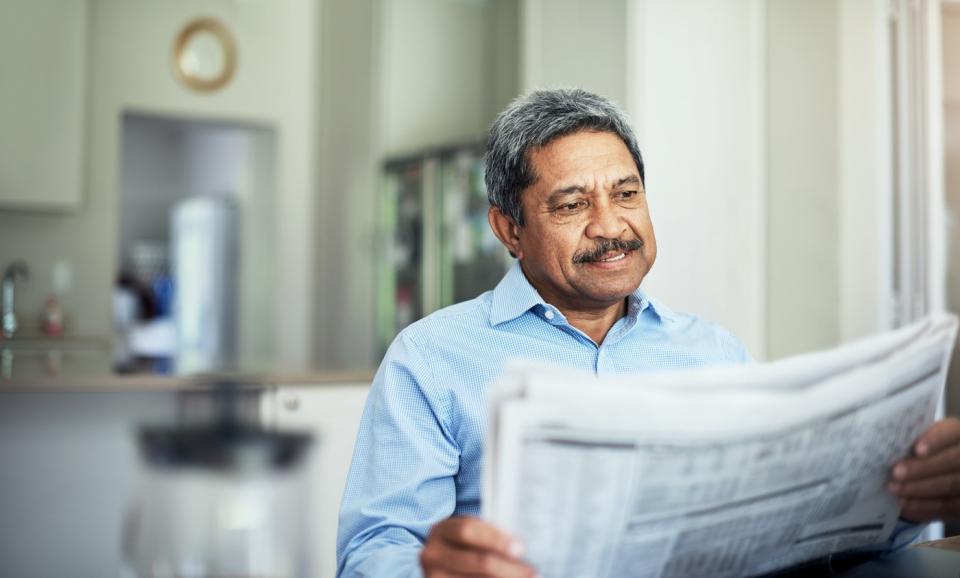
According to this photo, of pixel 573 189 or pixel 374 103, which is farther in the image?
pixel 374 103

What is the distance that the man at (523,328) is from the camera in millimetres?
970

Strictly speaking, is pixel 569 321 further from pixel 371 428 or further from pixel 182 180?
pixel 182 180

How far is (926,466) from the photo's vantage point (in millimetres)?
746

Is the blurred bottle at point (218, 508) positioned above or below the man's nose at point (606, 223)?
below

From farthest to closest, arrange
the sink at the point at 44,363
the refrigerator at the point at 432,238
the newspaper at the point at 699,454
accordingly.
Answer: the refrigerator at the point at 432,238 < the sink at the point at 44,363 < the newspaper at the point at 699,454

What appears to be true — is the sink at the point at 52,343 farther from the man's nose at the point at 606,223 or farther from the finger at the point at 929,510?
the finger at the point at 929,510

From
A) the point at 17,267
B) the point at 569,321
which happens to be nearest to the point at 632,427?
the point at 569,321

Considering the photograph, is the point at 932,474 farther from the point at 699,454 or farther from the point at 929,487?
the point at 699,454

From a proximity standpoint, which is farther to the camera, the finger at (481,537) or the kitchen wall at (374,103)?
the kitchen wall at (374,103)

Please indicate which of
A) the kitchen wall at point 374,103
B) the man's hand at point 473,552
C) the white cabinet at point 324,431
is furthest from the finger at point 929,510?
the kitchen wall at point 374,103

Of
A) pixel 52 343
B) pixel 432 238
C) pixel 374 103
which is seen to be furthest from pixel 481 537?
pixel 374 103

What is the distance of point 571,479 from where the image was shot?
61cm

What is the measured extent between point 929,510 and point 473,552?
40 centimetres

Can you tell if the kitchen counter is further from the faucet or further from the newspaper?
the faucet
